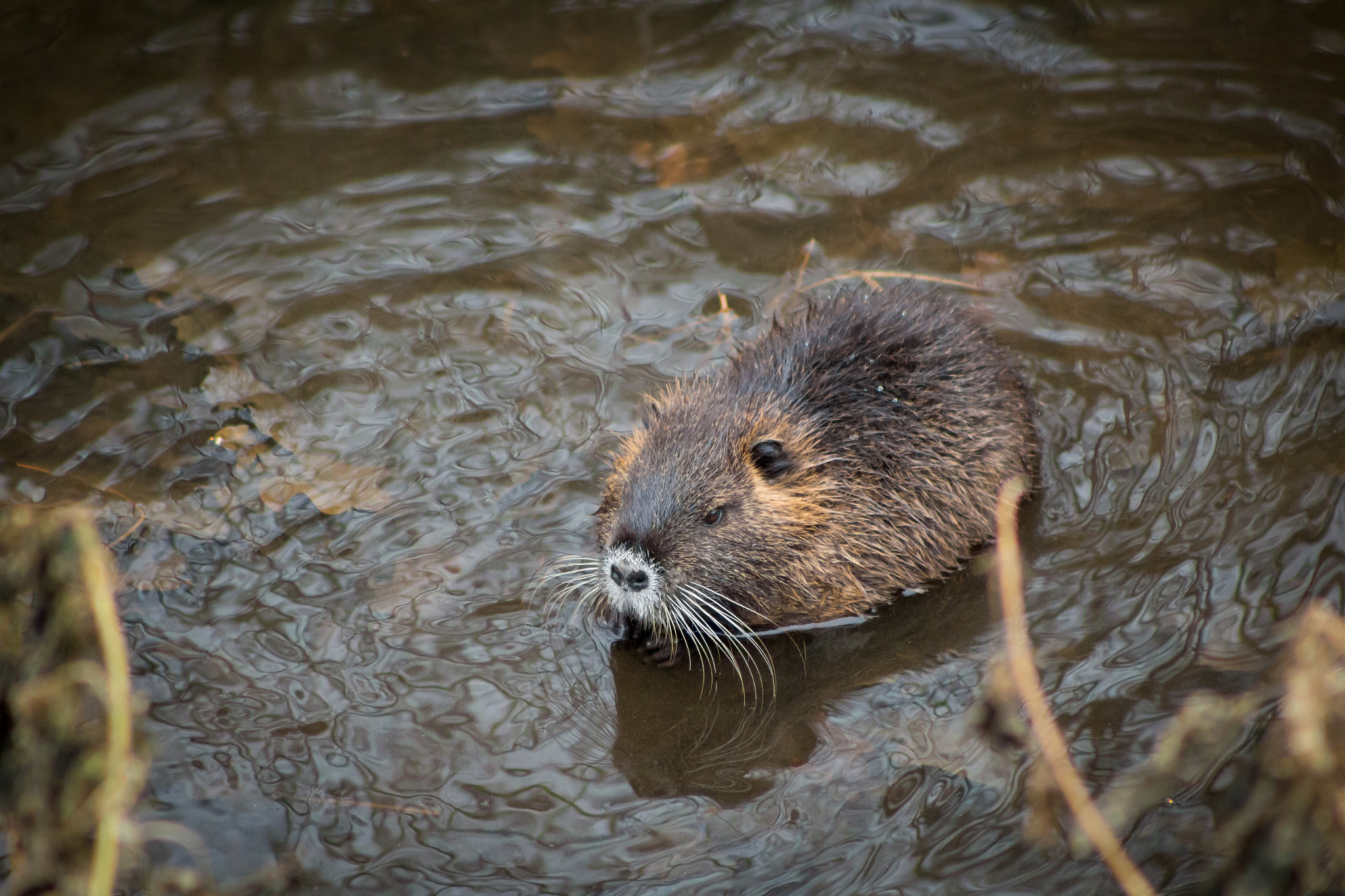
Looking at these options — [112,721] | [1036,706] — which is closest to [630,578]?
[1036,706]

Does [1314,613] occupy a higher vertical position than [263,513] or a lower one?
higher

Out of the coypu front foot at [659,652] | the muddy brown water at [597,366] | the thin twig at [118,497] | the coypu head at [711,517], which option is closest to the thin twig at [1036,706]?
the muddy brown water at [597,366]

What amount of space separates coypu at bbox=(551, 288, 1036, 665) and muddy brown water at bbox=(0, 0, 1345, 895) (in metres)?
0.23

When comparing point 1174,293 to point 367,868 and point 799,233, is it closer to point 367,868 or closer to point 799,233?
point 799,233

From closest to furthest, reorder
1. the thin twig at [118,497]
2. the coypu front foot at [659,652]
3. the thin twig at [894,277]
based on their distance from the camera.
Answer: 1. the coypu front foot at [659,652]
2. the thin twig at [118,497]
3. the thin twig at [894,277]

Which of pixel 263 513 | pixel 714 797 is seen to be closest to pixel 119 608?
pixel 263 513

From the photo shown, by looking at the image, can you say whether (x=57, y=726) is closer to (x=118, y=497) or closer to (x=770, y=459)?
(x=118, y=497)

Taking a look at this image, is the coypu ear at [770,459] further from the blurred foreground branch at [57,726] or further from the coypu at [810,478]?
the blurred foreground branch at [57,726]

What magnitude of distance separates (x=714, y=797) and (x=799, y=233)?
295cm

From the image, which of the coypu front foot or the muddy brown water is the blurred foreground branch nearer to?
the muddy brown water

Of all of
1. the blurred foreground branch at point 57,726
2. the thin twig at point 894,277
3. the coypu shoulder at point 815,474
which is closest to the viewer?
the blurred foreground branch at point 57,726

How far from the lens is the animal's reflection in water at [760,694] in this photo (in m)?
3.53

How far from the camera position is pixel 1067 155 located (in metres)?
5.70

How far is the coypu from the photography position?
12.1ft
